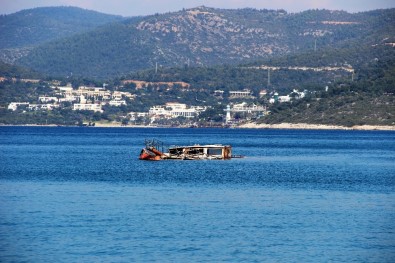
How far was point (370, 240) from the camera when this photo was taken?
131 ft

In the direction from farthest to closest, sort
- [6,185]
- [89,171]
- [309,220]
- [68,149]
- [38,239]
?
1. [68,149]
2. [89,171]
3. [6,185]
4. [309,220]
5. [38,239]

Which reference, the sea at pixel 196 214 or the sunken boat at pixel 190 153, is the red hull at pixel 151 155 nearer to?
the sunken boat at pixel 190 153

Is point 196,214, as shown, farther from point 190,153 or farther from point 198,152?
point 198,152

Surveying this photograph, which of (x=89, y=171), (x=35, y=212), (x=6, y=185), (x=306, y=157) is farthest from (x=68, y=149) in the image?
(x=35, y=212)

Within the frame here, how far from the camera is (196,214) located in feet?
154

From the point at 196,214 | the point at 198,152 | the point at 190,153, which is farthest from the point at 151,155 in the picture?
the point at 196,214

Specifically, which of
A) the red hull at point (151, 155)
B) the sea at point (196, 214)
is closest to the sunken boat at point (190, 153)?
the red hull at point (151, 155)

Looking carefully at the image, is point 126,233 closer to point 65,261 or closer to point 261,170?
point 65,261

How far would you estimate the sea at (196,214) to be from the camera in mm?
37375

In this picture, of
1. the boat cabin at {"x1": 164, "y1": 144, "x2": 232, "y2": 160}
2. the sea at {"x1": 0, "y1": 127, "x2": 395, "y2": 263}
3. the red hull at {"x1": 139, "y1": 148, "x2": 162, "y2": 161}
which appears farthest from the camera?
the boat cabin at {"x1": 164, "y1": 144, "x2": 232, "y2": 160}

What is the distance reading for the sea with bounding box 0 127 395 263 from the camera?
1471 inches

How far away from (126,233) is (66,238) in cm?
266

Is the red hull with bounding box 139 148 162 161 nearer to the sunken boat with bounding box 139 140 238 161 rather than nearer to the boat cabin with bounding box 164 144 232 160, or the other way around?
the sunken boat with bounding box 139 140 238 161

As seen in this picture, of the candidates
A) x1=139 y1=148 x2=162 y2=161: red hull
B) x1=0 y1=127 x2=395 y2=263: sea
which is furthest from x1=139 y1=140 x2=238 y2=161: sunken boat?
x1=0 y1=127 x2=395 y2=263: sea
